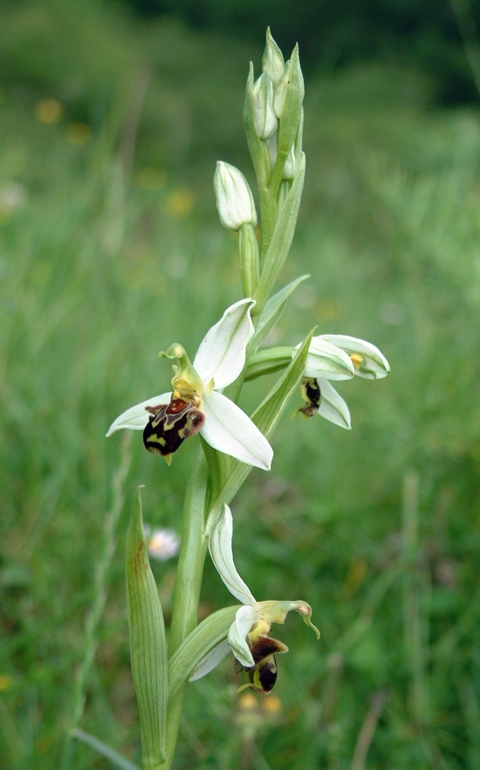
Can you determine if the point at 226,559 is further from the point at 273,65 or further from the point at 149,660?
the point at 273,65

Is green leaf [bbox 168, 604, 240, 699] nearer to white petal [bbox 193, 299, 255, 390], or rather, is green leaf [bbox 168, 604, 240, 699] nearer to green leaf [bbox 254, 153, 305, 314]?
white petal [bbox 193, 299, 255, 390]

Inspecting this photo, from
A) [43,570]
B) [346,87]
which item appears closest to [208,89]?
[346,87]

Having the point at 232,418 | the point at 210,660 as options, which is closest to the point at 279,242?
the point at 232,418

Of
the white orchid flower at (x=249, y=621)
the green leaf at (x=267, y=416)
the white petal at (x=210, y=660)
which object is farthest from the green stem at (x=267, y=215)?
the white petal at (x=210, y=660)

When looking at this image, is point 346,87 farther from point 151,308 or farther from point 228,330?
point 228,330

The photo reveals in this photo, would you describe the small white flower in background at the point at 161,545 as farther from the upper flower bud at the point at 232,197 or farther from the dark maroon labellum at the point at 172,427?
the upper flower bud at the point at 232,197
